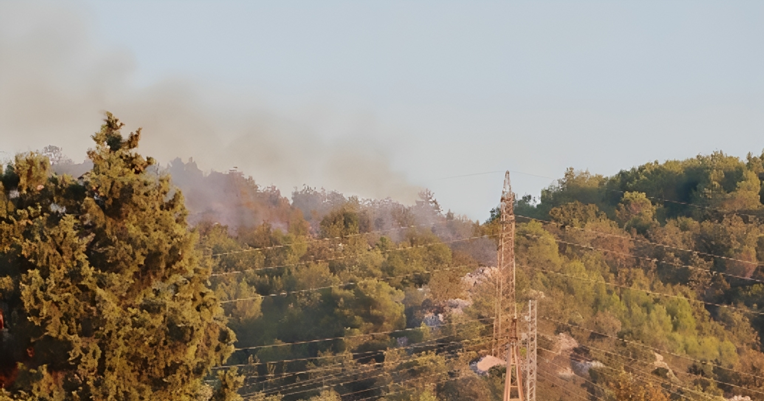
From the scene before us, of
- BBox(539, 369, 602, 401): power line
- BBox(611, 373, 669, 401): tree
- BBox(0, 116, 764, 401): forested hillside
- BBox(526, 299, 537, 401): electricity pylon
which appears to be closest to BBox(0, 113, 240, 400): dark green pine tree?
BBox(526, 299, 537, 401): electricity pylon

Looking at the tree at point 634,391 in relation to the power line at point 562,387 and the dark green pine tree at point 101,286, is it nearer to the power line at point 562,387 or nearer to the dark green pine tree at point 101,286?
the power line at point 562,387

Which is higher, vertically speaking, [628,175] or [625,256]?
[628,175]

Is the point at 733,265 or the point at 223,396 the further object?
the point at 733,265

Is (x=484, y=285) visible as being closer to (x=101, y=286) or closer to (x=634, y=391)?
(x=634, y=391)

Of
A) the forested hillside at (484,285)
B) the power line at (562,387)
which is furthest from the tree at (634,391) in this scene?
the power line at (562,387)

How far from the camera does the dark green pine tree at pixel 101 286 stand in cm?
Answer: 2266

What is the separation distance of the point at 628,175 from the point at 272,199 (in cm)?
2854

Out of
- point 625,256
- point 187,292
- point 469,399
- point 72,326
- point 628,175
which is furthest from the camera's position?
point 628,175

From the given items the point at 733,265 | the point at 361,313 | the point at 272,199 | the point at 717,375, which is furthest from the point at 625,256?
the point at 272,199

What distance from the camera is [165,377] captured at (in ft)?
77.0

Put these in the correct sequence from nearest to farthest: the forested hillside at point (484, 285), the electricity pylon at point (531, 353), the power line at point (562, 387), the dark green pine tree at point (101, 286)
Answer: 1. the dark green pine tree at point (101, 286)
2. the electricity pylon at point (531, 353)
3. the power line at point (562, 387)
4. the forested hillside at point (484, 285)

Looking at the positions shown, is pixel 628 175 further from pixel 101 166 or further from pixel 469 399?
pixel 101 166

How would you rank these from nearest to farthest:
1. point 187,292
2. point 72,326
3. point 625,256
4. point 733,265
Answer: point 72,326 < point 187,292 < point 733,265 < point 625,256

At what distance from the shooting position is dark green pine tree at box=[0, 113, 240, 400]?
74.3 feet
